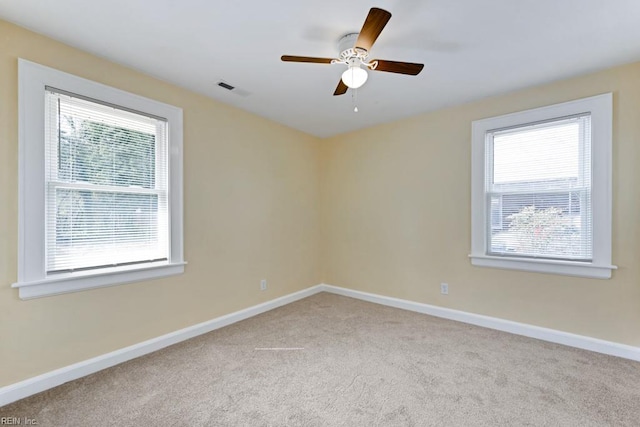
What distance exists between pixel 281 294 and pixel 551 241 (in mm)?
3085

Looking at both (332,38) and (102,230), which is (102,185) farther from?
(332,38)

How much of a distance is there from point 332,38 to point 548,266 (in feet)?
9.26

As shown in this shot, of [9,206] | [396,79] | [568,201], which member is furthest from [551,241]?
[9,206]

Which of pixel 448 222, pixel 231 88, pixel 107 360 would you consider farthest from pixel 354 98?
pixel 107 360

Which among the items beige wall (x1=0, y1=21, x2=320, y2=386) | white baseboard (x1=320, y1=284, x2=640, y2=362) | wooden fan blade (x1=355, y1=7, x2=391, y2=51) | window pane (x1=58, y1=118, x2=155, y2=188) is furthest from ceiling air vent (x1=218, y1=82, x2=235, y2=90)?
white baseboard (x1=320, y1=284, x2=640, y2=362)

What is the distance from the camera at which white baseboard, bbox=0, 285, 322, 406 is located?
6.19 feet

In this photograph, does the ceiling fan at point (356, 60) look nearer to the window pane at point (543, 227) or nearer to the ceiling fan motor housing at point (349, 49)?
the ceiling fan motor housing at point (349, 49)

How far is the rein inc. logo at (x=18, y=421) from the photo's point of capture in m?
1.66

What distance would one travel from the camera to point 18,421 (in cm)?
168

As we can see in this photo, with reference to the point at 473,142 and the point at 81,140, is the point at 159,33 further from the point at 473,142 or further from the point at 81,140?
the point at 473,142

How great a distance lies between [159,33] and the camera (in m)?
1.98

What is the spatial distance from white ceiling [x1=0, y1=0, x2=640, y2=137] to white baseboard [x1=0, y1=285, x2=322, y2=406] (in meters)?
2.39

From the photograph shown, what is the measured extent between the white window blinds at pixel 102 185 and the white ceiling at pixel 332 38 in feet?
1.63

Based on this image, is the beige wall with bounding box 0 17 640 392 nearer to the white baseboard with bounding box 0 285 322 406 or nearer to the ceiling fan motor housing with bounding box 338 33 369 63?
the white baseboard with bounding box 0 285 322 406
